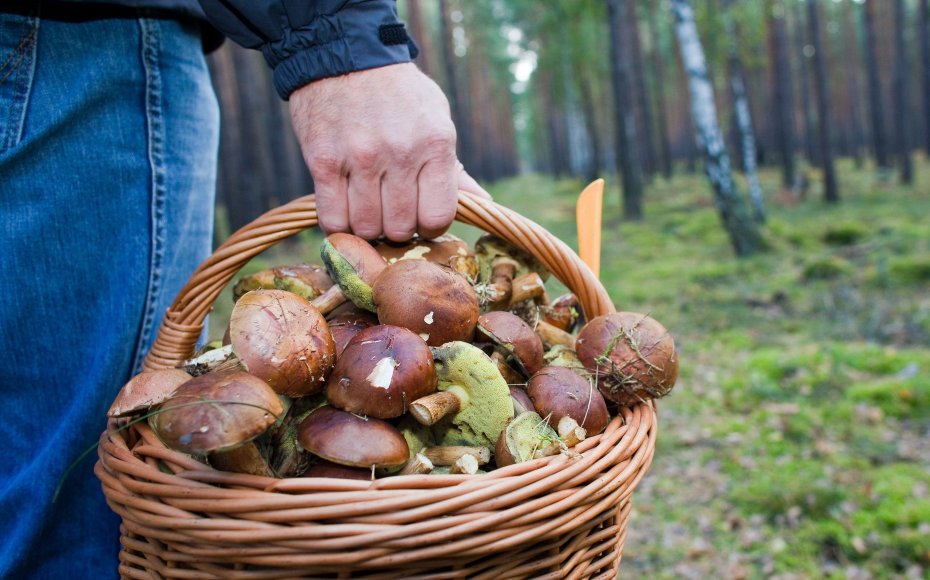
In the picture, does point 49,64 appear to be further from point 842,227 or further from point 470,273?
point 842,227

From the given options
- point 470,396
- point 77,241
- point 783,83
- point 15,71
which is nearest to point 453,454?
point 470,396

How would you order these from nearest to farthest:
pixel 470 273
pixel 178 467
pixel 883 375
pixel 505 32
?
pixel 178 467, pixel 470 273, pixel 883 375, pixel 505 32

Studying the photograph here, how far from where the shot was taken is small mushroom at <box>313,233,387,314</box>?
1.57 metres

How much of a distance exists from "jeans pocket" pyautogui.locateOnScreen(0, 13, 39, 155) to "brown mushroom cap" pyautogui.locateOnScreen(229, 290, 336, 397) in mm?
658

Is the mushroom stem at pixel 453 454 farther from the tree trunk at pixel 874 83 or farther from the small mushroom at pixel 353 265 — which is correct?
the tree trunk at pixel 874 83

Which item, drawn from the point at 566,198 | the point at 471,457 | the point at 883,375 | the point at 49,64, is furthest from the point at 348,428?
the point at 566,198

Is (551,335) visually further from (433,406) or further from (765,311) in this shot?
(765,311)

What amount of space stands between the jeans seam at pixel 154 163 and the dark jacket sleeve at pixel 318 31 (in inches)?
11.3

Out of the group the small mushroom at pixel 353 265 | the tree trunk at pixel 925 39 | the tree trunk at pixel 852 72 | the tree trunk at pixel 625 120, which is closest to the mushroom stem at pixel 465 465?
the small mushroom at pixel 353 265

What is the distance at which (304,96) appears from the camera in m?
1.58

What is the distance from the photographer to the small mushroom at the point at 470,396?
1.45 m

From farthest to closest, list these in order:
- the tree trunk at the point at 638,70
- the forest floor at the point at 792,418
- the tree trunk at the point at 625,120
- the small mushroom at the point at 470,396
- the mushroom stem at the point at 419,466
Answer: the tree trunk at the point at 638,70 → the tree trunk at the point at 625,120 → the forest floor at the point at 792,418 → the small mushroom at the point at 470,396 → the mushroom stem at the point at 419,466

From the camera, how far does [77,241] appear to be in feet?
5.49

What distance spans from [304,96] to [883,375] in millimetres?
5012
